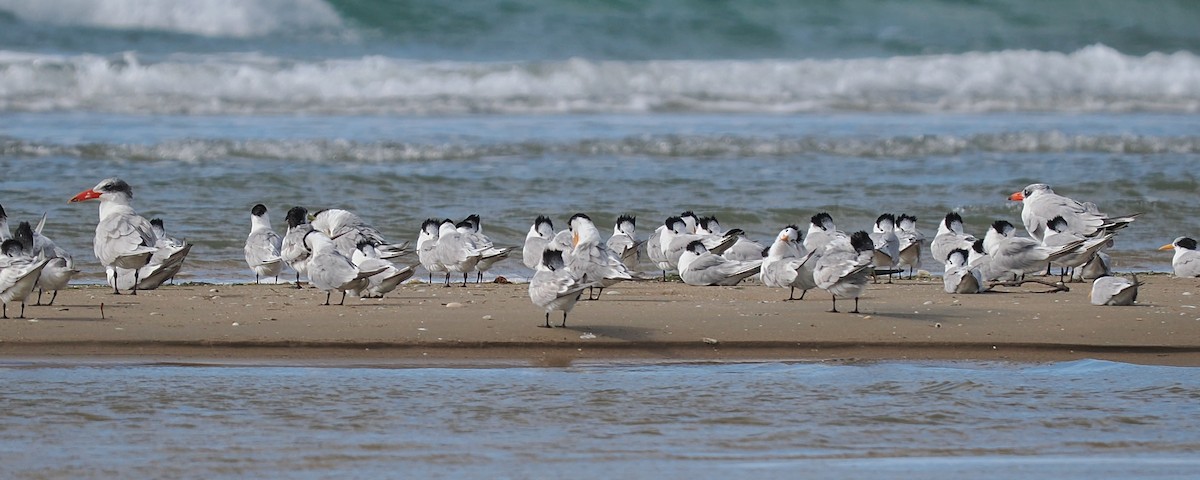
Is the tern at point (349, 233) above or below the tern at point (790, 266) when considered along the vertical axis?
above

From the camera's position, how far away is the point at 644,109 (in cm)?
2245

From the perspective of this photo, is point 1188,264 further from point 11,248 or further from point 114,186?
point 11,248

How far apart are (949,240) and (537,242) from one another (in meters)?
2.64

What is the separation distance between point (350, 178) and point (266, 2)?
55.2 ft

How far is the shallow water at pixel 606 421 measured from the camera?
4.71 metres

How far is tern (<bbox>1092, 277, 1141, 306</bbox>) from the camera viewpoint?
307 inches

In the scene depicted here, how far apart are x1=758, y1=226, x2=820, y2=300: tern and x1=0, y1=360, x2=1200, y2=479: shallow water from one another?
1.67 metres

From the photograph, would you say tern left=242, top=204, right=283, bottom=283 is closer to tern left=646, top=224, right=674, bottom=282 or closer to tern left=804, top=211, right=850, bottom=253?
tern left=646, top=224, right=674, bottom=282

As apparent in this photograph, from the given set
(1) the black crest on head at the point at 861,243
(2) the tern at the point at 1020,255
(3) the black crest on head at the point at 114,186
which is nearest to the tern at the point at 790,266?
(1) the black crest on head at the point at 861,243

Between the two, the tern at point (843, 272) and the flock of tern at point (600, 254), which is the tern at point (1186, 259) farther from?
the tern at point (843, 272)

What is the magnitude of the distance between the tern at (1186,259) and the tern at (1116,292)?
2.08 m

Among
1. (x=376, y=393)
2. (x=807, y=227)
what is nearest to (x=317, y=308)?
(x=376, y=393)

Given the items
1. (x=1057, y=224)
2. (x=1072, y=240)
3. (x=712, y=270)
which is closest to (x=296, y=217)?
(x=712, y=270)

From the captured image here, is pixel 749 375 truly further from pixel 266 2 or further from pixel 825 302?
pixel 266 2
